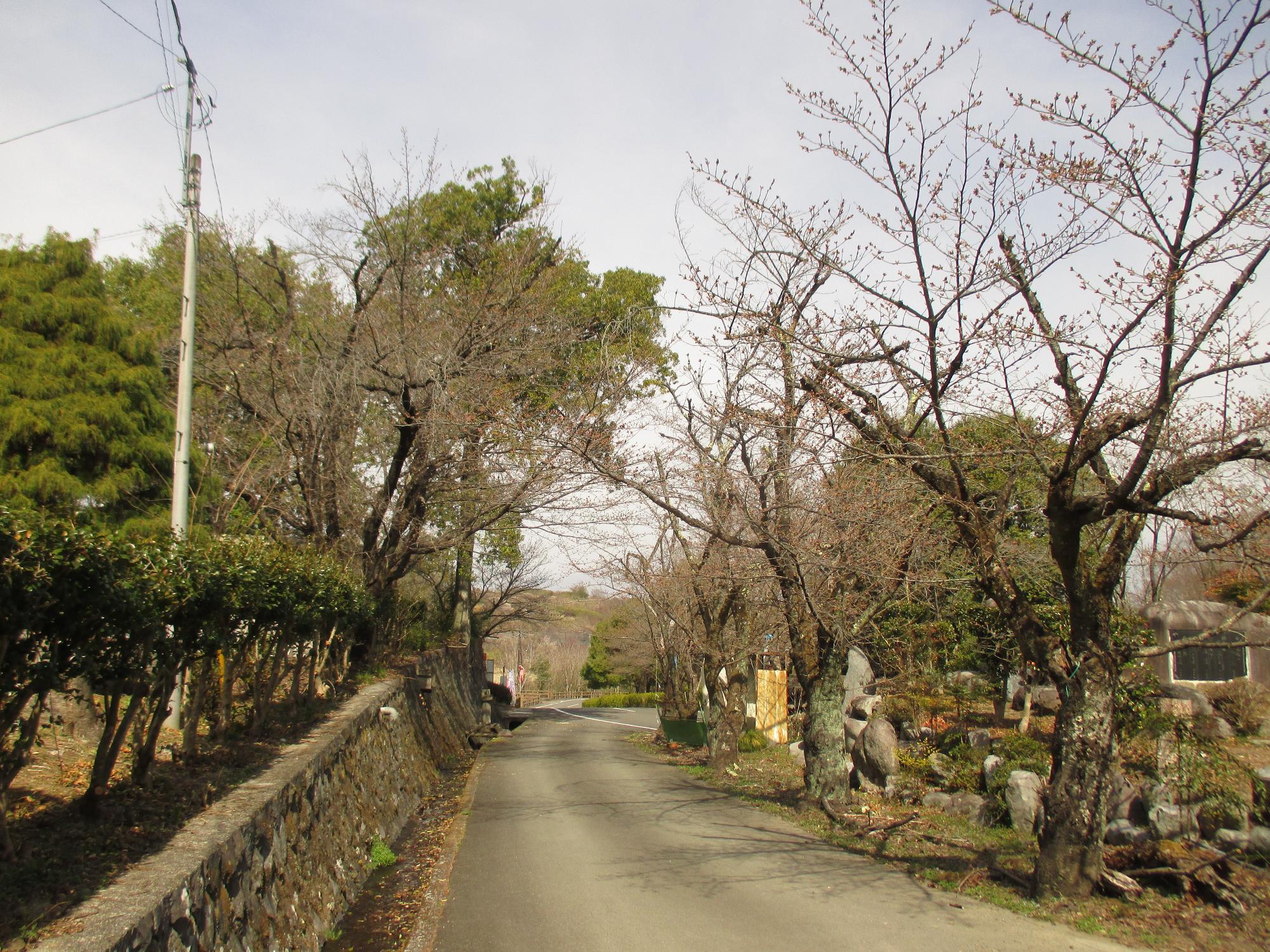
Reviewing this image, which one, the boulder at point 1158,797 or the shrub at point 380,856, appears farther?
the shrub at point 380,856

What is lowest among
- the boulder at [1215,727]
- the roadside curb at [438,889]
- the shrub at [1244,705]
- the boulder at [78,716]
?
the roadside curb at [438,889]

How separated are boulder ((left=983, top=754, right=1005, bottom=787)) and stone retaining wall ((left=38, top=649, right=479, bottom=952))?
734cm

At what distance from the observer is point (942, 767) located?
12.4 m

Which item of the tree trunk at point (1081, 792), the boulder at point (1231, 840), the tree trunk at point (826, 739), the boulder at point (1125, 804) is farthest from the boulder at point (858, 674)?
the tree trunk at point (1081, 792)

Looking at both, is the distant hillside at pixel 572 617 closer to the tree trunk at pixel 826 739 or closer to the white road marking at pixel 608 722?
the white road marking at pixel 608 722

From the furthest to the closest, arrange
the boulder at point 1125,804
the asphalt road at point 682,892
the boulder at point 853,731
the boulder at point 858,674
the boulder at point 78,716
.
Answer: the boulder at point 858,674, the boulder at point 853,731, the boulder at point 1125,804, the boulder at point 78,716, the asphalt road at point 682,892

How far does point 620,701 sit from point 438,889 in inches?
1775

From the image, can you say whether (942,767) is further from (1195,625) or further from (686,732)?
(686,732)

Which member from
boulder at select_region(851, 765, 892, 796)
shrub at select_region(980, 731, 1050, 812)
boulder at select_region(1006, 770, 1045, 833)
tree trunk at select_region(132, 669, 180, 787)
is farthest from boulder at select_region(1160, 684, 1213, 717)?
tree trunk at select_region(132, 669, 180, 787)

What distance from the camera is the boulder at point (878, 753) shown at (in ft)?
42.5

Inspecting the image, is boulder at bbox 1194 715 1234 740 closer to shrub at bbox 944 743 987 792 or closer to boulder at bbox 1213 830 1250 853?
shrub at bbox 944 743 987 792

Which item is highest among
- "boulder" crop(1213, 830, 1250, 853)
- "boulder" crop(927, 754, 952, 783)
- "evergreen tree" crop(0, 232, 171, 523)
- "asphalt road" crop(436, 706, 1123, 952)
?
"evergreen tree" crop(0, 232, 171, 523)

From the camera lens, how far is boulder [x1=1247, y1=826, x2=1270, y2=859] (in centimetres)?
662

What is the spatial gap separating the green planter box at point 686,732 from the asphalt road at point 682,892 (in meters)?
9.33
